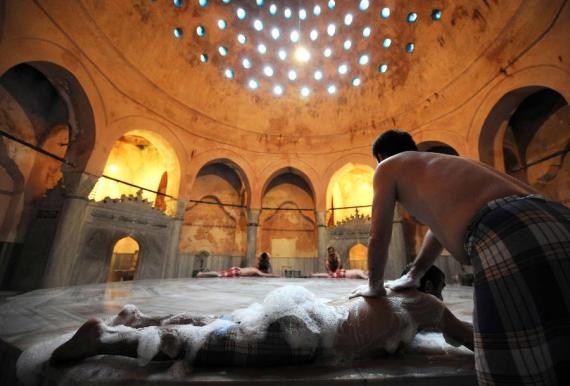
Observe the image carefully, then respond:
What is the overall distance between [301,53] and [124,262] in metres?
→ 14.8

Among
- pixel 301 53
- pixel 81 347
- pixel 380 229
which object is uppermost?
pixel 301 53

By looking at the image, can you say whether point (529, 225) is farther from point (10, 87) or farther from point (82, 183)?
point (10, 87)

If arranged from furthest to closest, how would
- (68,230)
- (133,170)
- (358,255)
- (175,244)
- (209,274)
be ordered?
(358,255)
(133,170)
(175,244)
(209,274)
(68,230)

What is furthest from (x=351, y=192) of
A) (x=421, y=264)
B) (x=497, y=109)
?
(x=421, y=264)

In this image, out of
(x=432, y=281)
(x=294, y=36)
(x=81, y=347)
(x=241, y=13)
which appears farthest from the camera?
(x=294, y=36)

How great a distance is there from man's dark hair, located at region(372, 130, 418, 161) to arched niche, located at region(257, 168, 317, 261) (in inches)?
477

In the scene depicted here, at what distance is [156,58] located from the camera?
971 cm

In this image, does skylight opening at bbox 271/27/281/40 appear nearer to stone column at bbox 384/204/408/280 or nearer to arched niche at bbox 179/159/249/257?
arched niche at bbox 179/159/249/257

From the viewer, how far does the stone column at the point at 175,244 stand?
9.64m

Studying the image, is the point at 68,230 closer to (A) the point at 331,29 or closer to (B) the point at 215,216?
(B) the point at 215,216

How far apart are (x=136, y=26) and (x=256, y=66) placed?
568 cm

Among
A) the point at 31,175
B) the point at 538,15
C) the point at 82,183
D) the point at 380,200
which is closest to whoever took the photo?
the point at 380,200

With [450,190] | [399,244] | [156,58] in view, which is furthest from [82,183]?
[399,244]

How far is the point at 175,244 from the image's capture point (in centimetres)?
1003
